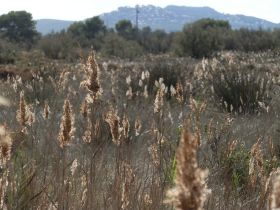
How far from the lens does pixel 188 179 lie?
84cm

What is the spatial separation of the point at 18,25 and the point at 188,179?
71094 mm

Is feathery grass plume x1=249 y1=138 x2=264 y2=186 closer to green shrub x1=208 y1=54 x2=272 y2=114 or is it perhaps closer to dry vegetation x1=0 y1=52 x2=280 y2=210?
dry vegetation x1=0 y1=52 x2=280 y2=210

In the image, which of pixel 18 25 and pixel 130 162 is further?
pixel 18 25

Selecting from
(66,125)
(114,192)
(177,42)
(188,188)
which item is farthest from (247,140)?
(177,42)

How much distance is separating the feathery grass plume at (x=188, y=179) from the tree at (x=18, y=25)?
215 ft

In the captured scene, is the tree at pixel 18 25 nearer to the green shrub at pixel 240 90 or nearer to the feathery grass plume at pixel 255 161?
the green shrub at pixel 240 90

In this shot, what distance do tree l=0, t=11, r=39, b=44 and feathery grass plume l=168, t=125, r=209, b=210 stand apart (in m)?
65.6

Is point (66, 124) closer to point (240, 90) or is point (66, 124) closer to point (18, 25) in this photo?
point (240, 90)

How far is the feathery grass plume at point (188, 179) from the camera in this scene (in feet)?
2.74

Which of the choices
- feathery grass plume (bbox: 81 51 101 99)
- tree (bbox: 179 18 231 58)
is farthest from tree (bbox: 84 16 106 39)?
feathery grass plume (bbox: 81 51 101 99)

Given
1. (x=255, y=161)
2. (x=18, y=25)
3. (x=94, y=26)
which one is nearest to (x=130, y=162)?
(x=255, y=161)

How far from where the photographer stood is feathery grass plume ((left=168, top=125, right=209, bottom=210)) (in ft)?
2.74

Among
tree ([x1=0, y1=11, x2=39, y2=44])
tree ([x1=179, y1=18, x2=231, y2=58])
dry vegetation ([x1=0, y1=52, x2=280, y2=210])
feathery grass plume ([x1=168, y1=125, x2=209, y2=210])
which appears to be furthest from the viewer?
tree ([x1=0, y1=11, x2=39, y2=44])

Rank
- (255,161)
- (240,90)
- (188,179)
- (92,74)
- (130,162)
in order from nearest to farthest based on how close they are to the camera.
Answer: (188,179), (92,74), (255,161), (130,162), (240,90)
